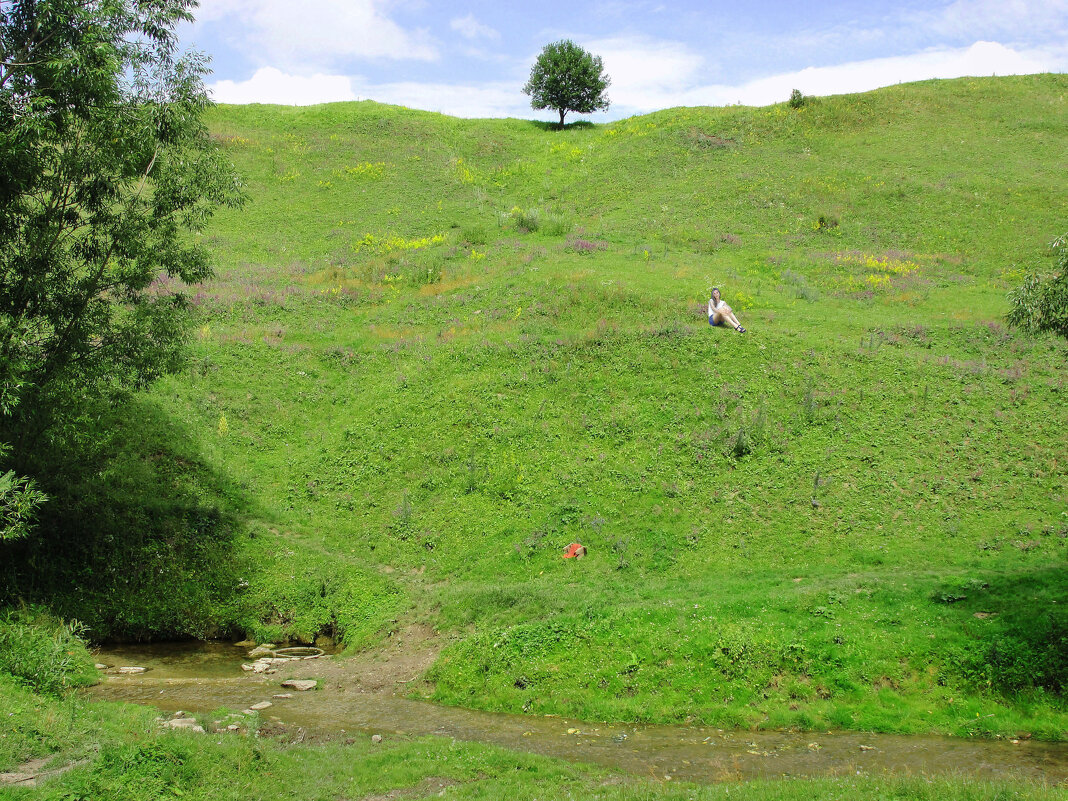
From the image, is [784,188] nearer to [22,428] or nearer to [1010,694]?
[1010,694]

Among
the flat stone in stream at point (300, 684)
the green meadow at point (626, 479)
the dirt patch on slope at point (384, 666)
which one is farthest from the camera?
the dirt patch on slope at point (384, 666)

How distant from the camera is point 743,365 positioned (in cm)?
2847

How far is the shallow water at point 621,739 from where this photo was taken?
42.9ft

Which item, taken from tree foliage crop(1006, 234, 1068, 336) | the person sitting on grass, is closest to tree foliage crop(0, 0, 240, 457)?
the person sitting on grass

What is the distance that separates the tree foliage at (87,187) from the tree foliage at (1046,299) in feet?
75.0

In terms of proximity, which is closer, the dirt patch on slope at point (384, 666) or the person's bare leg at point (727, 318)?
the dirt patch on slope at point (384, 666)

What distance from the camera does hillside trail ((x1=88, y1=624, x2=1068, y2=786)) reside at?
1318 centimetres

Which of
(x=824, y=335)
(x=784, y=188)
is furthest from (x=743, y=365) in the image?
(x=784, y=188)

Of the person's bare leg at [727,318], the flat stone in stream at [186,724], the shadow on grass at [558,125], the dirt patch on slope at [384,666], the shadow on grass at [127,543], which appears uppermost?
the shadow on grass at [558,125]

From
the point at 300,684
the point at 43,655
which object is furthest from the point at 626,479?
the point at 43,655

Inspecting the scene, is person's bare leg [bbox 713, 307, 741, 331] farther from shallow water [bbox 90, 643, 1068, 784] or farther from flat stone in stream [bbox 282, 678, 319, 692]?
flat stone in stream [bbox 282, 678, 319, 692]

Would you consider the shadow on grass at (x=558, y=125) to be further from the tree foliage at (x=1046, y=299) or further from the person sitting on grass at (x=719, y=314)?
the tree foliage at (x=1046, y=299)

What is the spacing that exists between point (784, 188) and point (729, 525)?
40.1 m

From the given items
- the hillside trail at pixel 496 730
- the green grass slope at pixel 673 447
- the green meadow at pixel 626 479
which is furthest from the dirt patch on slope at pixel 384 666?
the green grass slope at pixel 673 447
